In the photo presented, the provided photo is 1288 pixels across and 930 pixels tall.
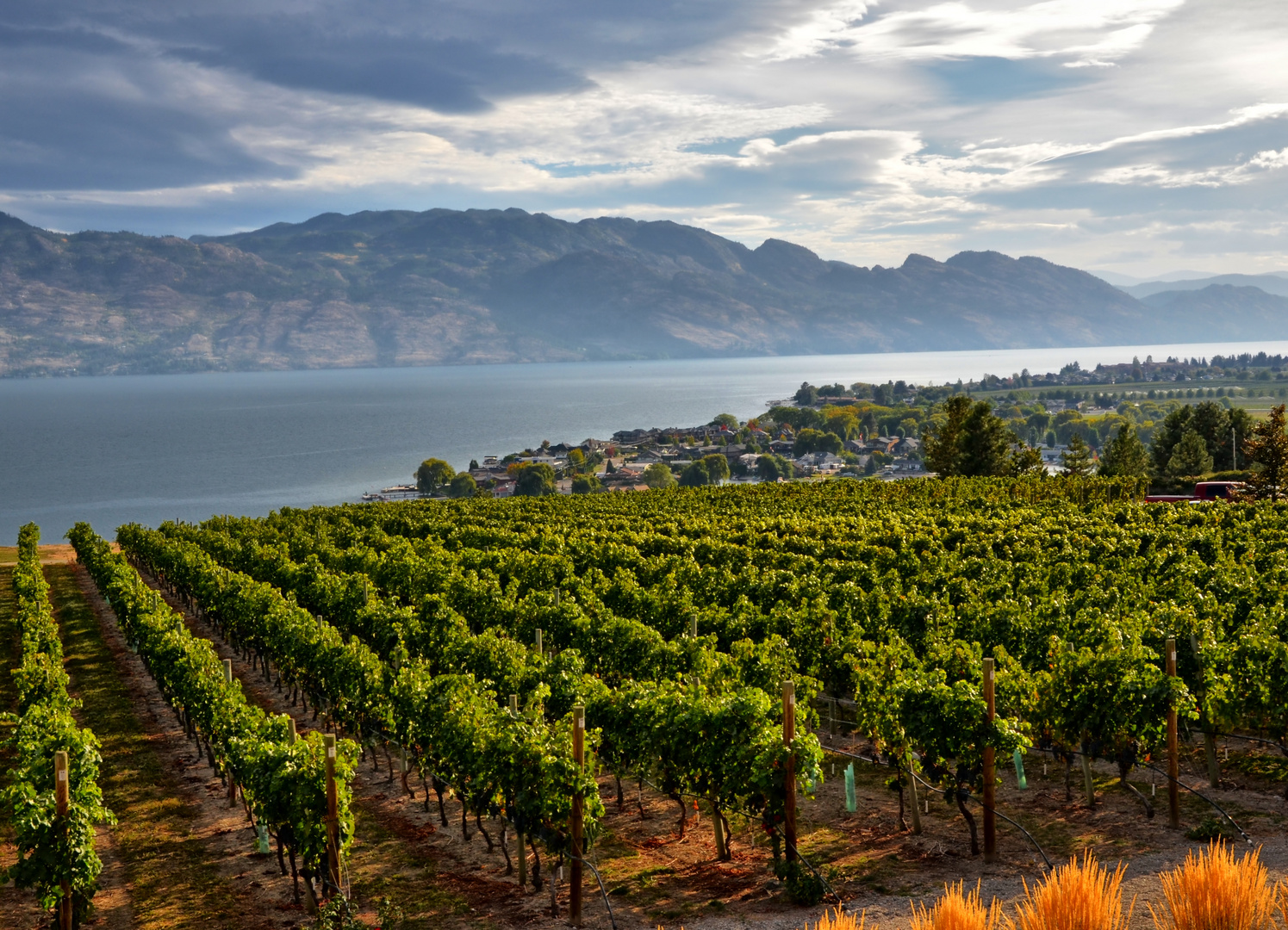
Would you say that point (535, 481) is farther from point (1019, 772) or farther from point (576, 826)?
point (576, 826)

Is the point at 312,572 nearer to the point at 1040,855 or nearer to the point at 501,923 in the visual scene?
the point at 501,923

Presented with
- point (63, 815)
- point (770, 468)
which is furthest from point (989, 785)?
point (770, 468)

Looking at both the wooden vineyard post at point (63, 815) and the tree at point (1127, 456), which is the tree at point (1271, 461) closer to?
the tree at point (1127, 456)

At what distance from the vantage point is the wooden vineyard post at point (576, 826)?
11.7m

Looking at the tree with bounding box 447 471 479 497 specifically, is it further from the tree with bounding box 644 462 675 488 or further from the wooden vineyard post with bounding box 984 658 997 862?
the wooden vineyard post with bounding box 984 658 997 862

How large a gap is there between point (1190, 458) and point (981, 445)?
15188mm

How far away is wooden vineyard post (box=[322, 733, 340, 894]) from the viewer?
462 inches

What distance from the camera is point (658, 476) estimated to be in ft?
535

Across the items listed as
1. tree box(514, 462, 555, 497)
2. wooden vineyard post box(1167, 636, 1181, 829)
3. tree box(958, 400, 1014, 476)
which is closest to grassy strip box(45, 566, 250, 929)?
wooden vineyard post box(1167, 636, 1181, 829)

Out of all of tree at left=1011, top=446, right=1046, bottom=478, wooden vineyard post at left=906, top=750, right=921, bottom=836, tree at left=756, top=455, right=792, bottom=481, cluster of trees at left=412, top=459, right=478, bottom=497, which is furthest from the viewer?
tree at left=756, top=455, right=792, bottom=481

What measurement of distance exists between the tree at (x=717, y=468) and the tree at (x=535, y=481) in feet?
112

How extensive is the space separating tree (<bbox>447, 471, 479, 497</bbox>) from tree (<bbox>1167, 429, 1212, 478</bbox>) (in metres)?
105

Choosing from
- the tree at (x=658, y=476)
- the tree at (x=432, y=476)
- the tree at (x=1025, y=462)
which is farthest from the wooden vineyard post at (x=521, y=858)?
the tree at (x=432, y=476)

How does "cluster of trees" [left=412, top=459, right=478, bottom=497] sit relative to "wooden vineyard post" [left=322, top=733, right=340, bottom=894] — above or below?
below
